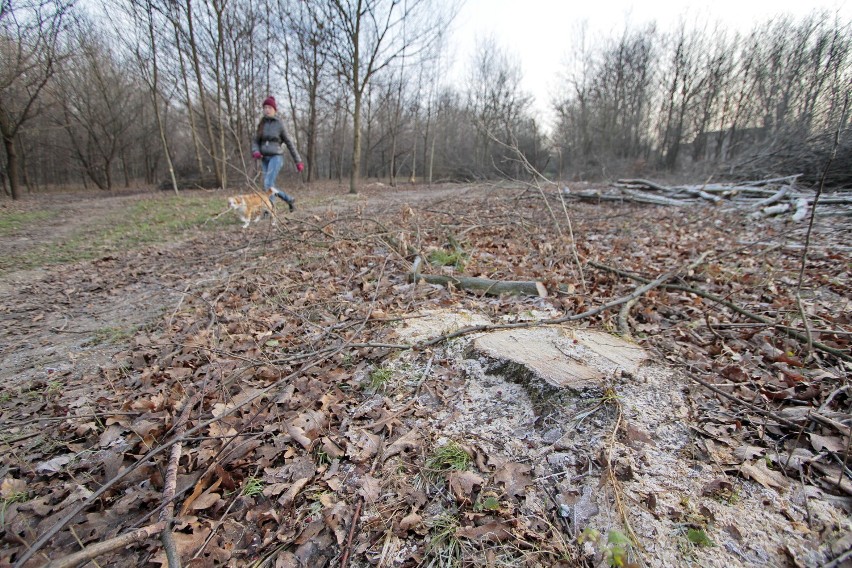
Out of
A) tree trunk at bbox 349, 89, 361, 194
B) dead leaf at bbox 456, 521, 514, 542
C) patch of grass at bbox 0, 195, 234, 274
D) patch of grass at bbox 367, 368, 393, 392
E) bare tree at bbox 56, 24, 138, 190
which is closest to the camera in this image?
dead leaf at bbox 456, 521, 514, 542

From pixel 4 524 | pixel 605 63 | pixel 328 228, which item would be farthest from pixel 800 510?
pixel 605 63

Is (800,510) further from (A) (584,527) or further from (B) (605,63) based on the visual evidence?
(B) (605,63)

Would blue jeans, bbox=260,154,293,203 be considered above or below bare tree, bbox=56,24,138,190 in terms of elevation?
below

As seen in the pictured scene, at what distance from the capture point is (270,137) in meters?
7.82

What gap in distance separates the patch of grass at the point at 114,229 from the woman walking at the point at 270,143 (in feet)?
4.96

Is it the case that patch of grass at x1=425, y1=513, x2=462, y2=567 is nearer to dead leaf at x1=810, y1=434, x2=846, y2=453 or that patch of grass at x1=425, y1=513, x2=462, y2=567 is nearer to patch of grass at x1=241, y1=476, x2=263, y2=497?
patch of grass at x1=241, y1=476, x2=263, y2=497

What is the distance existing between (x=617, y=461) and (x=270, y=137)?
8.48 meters

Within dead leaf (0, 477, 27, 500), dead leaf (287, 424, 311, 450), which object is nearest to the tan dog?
dead leaf (0, 477, 27, 500)

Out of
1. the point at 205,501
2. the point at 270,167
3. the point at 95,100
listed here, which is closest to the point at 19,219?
the point at 270,167

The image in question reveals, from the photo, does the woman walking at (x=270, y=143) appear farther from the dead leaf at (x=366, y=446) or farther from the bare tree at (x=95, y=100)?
the bare tree at (x=95, y=100)

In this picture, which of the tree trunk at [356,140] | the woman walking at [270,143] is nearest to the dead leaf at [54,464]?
the woman walking at [270,143]

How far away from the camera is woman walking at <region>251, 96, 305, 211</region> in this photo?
25.2ft

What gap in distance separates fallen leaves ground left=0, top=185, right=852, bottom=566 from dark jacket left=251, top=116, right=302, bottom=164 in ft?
13.0

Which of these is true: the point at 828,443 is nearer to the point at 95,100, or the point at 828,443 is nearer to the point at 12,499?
the point at 12,499
